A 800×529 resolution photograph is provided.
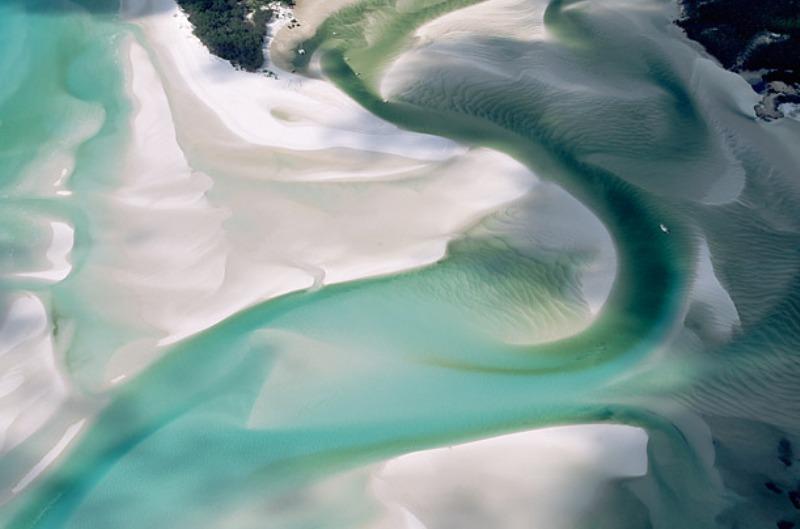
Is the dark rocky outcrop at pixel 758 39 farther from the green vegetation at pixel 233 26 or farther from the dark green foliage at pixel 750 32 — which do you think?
the green vegetation at pixel 233 26

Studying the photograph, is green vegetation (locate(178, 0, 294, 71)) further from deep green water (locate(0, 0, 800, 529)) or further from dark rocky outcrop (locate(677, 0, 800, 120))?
dark rocky outcrop (locate(677, 0, 800, 120))

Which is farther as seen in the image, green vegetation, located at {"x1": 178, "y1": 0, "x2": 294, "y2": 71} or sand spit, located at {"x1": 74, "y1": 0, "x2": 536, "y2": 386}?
green vegetation, located at {"x1": 178, "y1": 0, "x2": 294, "y2": 71}

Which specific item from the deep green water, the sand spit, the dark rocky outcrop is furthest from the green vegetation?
the dark rocky outcrop

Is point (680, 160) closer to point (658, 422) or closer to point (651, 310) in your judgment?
point (651, 310)

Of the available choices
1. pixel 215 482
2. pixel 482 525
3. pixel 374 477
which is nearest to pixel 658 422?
pixel 482 525

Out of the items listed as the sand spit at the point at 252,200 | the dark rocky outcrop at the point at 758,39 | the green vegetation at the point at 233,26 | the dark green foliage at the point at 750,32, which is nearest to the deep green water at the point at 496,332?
the sand spit at the point at 252,200

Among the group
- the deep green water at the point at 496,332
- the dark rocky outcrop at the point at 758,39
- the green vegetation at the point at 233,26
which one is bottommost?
the deep green water at the point at 496,332
